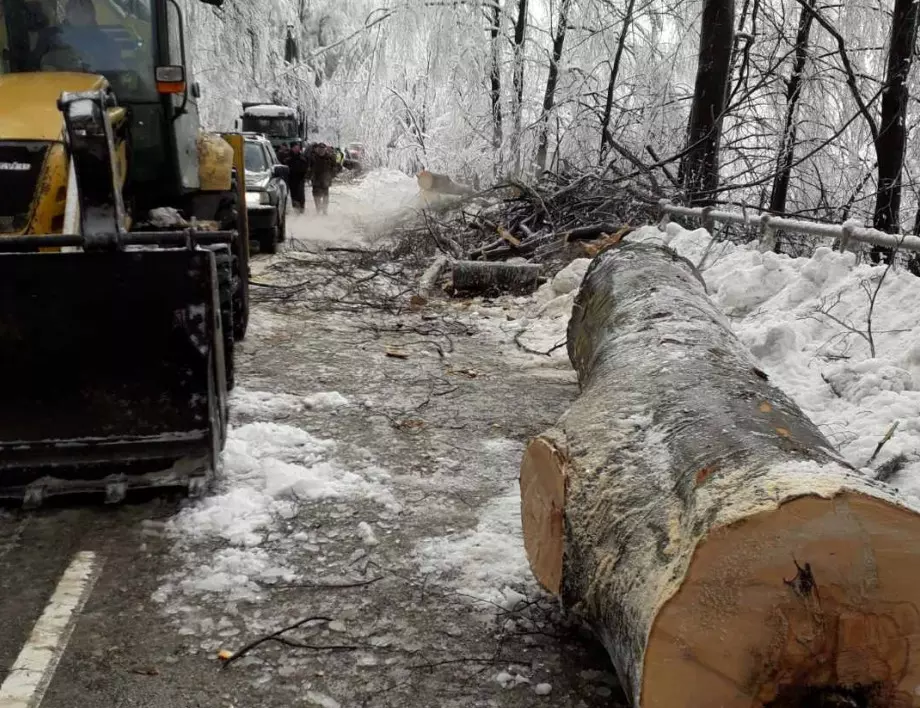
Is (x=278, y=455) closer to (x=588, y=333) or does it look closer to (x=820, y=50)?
(x=588, y=333)

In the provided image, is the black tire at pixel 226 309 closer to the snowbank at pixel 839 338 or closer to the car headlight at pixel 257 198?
the snowbank at pixel 839 338

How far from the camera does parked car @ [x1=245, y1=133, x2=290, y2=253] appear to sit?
38.1 ft

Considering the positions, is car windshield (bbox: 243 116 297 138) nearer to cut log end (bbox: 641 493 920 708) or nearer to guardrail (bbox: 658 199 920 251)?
guardrail (bbox: 658 199 920 251)

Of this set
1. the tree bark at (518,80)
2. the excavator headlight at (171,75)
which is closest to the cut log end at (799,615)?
the excavator headlight at (171,75)

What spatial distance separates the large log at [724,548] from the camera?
74.3 inches

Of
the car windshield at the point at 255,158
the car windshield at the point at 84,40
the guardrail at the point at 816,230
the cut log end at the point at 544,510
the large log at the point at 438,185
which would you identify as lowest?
the cut log end at the point at 544,510

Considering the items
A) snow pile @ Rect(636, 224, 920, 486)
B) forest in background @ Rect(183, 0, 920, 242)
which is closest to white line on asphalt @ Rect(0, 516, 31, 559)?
snow pile @ Rect(636, 224, 920, 486)

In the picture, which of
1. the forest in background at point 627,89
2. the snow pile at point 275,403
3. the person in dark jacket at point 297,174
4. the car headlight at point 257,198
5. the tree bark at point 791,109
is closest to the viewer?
the snow pile at point 275,403

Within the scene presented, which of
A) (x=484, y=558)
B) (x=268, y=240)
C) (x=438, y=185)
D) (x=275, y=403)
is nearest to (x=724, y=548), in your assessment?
(x=484, y=558)

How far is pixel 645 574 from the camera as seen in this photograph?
2.23 m

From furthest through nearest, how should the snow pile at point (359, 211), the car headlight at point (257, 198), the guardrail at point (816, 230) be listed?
the snow pile at point (359, 211) < the car headlight at point (257, 198) < the guardrail at point (816, 230)

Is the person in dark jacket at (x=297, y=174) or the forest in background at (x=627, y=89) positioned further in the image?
the person in dark jacket at (x=297, y=174)

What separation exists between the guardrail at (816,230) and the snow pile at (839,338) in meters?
0.16

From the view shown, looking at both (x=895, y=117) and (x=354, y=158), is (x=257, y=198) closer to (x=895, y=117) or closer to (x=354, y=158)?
(x=895, y=117)
